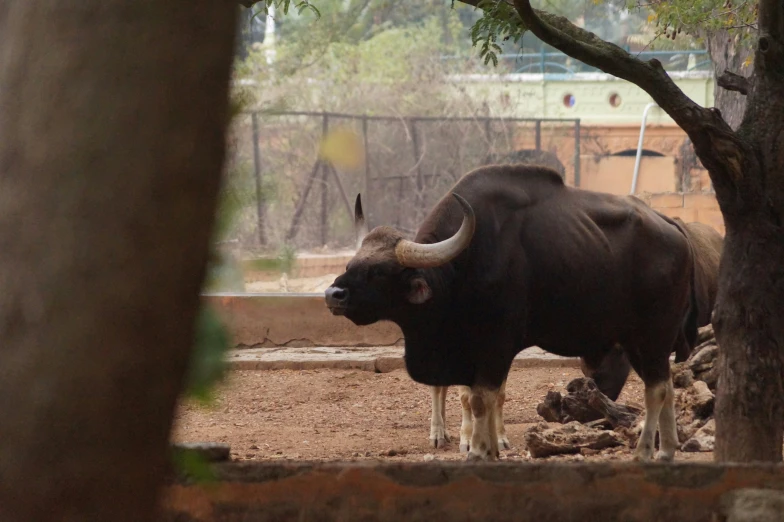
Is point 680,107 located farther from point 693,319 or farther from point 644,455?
point 693,319

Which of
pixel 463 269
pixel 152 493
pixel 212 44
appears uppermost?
pixel 212 44

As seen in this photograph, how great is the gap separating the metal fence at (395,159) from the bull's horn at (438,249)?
33.7ft

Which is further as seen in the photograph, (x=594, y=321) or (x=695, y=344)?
(x=695, y=344)

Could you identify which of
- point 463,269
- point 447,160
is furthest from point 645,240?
point 447,160

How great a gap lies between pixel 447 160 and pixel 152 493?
79.9 ft

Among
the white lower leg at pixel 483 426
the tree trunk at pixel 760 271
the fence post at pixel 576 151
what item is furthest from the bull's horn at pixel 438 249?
the fence post at pixel 576 151

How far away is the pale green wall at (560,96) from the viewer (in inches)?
1131

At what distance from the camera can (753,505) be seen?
3.53 meters

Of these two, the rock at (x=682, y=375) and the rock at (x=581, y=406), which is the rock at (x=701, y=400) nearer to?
the rock at (x=682, y=375)

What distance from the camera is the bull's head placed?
23.3ft

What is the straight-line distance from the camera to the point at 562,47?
209 inches

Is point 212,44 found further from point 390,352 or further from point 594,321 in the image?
point 390,352

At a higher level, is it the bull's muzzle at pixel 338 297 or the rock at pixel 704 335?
the bull's muzzle at pixel 338 297

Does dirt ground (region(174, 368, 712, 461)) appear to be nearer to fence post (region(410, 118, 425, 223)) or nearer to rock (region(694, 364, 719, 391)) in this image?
rock (region(694, 364, 719, 391))
